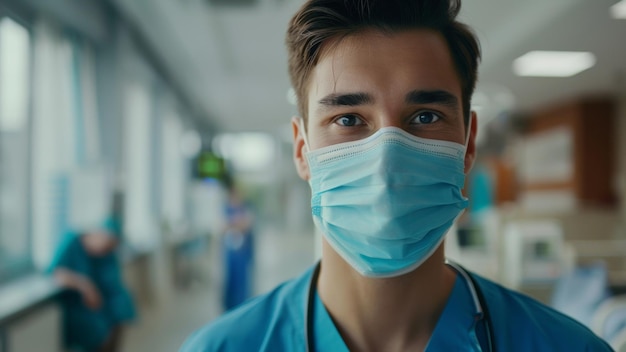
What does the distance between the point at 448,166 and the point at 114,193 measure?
396 centimetres

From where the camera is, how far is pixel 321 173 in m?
0.96

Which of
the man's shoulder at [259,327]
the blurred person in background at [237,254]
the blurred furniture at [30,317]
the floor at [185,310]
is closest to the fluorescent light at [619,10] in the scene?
the floor at [185,310]

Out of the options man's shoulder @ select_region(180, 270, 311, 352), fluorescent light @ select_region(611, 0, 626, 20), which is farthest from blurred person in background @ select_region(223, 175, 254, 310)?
man's shoulder @ select_region(180, 270, 311, 352)

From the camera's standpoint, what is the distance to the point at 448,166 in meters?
0.93

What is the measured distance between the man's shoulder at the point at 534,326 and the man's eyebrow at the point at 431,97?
→ 1.18 feet

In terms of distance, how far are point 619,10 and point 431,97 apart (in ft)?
13.0

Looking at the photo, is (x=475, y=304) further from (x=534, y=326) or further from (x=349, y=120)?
(x=349, y=120)

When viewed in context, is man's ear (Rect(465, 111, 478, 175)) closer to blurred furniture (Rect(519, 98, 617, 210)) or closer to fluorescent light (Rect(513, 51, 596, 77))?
fluorescent light (Rect(513, 51, 596, 77))

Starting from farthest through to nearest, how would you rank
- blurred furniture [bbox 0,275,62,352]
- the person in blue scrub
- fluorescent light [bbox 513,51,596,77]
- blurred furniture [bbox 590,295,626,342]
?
fluorescent light [bbox 513,51,596,77], the person in blue scrub, blurred furniture [bbox 0,275,62,352], blurred furniture [bbox 590,295,626,342]

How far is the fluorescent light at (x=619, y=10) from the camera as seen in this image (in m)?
3.83

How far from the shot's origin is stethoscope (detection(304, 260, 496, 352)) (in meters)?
0.91

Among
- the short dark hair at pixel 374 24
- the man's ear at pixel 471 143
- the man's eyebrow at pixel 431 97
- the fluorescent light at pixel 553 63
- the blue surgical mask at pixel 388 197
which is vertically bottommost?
the blue surgical mask at pixel 388 197

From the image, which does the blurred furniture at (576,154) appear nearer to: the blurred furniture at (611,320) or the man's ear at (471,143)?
the blurred furniture at (611,320)

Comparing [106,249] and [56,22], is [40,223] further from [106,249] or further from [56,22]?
[56,22]
